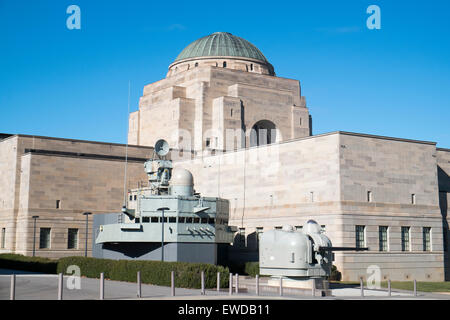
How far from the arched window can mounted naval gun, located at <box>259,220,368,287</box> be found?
3441 centimetres

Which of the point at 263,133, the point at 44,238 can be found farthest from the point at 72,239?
the point at 263,133

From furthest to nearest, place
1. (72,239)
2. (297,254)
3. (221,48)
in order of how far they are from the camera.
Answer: (221,48) < (72,239) < (297,254)

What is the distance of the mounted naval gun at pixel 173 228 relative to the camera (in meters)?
38.8

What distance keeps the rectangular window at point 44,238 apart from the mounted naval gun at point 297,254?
28.8 meters

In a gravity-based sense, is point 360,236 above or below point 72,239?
above

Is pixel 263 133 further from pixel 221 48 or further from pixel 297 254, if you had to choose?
pixel 297 254

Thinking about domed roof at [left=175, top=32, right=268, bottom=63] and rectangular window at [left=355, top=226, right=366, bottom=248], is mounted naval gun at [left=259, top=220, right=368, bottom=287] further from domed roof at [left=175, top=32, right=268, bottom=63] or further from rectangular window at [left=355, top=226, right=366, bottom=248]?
domed roof at [left=175, top=32, right=268, bottom=63]

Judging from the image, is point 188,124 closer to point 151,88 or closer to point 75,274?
point 151,88

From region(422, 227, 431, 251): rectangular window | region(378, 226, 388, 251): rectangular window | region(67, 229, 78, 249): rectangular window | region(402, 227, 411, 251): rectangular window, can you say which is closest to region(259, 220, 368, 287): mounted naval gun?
region(378, 226, 388, 251): rectangular window

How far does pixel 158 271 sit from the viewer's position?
3269 centimetres

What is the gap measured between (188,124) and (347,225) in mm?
29403

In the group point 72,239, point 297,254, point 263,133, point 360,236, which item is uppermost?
point 263,133

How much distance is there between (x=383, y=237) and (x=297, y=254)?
1432 centimetres

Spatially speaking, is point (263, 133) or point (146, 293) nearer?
point (146, 293)
